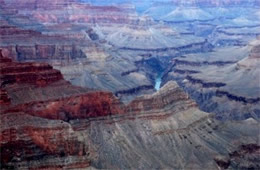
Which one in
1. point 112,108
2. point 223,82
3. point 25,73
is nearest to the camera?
point 25,73

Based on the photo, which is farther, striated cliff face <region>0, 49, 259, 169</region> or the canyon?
the canyon

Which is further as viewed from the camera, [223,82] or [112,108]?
[223,82]

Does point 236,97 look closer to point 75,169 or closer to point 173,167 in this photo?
point 173,167

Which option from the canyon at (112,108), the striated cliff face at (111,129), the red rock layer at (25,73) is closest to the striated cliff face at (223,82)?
the canyon at (112,108)

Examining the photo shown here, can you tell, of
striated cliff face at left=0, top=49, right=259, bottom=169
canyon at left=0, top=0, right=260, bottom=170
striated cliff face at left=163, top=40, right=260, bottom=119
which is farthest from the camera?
striated cliff face at left=163, top=40, right=260, bottom=119

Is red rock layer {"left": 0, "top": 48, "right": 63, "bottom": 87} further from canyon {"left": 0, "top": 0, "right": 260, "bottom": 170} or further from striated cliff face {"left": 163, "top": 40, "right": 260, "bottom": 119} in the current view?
striated cliff face {"left": 163, "top": 40, "right": 260, "bottom": 119}

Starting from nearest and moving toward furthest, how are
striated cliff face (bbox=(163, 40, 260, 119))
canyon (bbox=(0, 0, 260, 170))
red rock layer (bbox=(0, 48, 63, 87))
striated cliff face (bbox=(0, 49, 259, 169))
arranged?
striated cliff face (bbox=(0, 49, 259, 169)), canyon (bbox=(0, 0, 260, 170)), red rock layer (bbox=(0, 48, 63, 87)), striated cliff face (bbox=(163, 40, 260, 119))

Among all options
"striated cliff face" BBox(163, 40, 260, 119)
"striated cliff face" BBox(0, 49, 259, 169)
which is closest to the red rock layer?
"striated cliff face" BBox(0, 49, 259, 169)

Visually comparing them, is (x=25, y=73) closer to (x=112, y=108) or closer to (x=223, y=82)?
(x=112, y=108)

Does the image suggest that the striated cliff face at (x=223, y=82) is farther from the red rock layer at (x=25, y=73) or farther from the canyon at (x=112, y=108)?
the red rock layer at (x=25, y=73)

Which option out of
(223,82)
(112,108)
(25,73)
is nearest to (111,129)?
(112,108)

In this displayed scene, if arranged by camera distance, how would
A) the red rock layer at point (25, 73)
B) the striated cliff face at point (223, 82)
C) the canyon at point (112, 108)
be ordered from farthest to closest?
the striated cliff face at point (223, 82) → the red rock layer at point (25, 73) → the canyon at point (112, 108)
